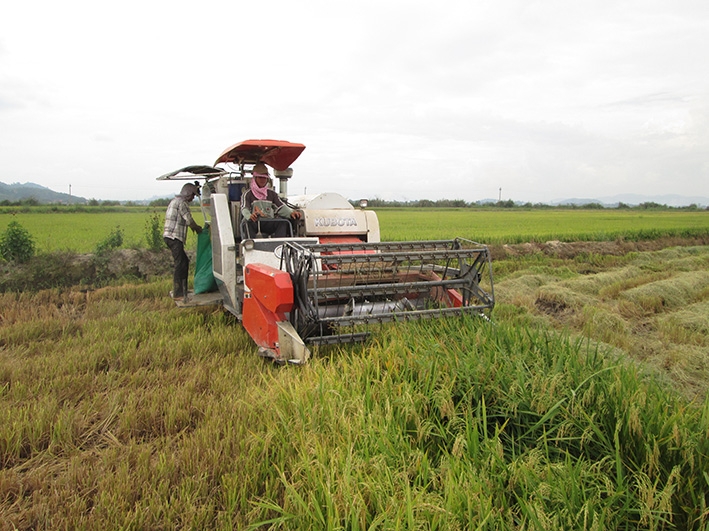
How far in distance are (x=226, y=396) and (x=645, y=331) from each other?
5.39 metres

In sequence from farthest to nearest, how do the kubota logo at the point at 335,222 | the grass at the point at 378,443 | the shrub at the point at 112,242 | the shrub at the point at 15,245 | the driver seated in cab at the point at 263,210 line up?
the shrub at the point at 112,242, the shrub at the point at 15,245, the kubota logo at the point at 335,222, the driver seated in cab at the point at 263,210, the grass at the point at 378,443

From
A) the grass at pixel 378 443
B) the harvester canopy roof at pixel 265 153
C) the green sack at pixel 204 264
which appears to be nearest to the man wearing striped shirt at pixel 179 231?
the green sack at pixel 204 264

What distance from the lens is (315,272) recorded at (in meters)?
3.69

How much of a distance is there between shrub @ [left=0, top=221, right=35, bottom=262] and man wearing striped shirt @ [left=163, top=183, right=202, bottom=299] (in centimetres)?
398

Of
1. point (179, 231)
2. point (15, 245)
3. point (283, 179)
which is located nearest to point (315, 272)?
point (283, 179)

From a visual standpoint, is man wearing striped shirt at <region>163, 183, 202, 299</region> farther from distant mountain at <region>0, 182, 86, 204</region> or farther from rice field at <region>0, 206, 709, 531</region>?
distant mountain at <region>0, 182, 86, 204</region>

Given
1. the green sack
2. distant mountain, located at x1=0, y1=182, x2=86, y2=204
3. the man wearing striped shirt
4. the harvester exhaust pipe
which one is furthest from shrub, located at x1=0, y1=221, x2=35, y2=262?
distant mountain, located at x1=0, y1=182, x2=86, y2=204

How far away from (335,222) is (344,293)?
6.85 feet

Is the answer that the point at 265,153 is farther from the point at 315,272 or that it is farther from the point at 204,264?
the point at 315,272

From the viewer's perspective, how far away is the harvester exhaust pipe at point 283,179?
6.44 m

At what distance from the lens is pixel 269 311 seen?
4168mm

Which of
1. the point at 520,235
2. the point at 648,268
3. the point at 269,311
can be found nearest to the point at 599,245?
the point at 520,235

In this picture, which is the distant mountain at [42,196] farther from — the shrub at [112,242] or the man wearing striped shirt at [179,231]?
the man wearing striped shirt at [179,231]

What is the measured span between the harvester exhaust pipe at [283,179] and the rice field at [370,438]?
2761mm
